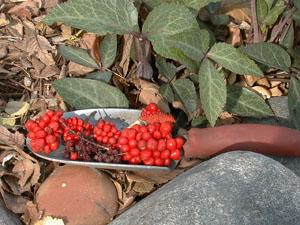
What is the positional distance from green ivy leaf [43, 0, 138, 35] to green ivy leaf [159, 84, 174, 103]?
28cm

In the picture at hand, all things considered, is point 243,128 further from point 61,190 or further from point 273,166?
point 61,190

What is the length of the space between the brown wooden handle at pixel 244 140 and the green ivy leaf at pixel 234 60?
212 mm

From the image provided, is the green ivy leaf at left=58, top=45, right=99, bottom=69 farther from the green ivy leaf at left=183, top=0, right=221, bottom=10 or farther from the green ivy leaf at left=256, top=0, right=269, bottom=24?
the green ivy leaf at left=256, top=0, right=269, bottom=24

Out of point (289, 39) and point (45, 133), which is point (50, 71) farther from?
point (289, 39)

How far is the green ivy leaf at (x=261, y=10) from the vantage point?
65.8 inches

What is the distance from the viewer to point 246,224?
1041mm

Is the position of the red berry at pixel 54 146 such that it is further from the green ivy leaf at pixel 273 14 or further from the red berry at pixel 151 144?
the green ivy leaf at pixel 273 14

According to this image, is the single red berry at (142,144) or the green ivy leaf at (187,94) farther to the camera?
the green ivy leaf at (187,94)

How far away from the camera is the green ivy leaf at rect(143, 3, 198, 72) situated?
4.92 feet

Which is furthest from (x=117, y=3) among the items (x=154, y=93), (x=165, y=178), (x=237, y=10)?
(x=165, y=178)

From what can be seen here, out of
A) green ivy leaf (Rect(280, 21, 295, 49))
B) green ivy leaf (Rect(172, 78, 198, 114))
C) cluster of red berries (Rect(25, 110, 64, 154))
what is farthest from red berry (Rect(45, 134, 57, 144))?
green ivy leaf (Rect(280, 21, 295, 49))

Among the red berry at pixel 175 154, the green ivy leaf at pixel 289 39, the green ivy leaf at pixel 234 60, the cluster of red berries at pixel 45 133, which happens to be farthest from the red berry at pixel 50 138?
the green ivy leaf at pixel 289 39

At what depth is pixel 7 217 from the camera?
4.56 ft

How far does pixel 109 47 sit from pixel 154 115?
1.43 feet
